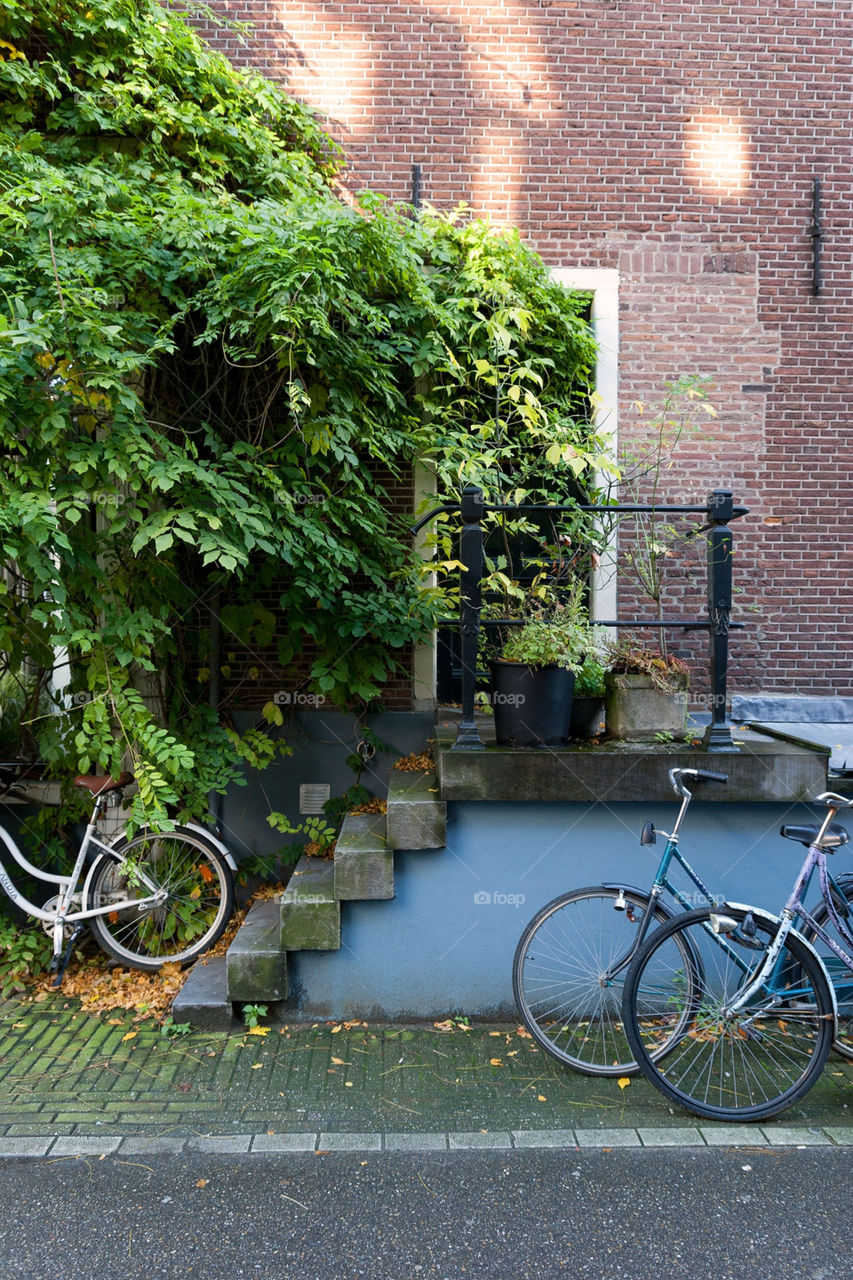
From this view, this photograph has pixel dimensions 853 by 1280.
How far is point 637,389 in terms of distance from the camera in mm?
5469

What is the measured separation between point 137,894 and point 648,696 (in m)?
2.78

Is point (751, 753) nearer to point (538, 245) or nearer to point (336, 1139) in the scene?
point (336, 1139)

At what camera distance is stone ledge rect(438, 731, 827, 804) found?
11.8 ft

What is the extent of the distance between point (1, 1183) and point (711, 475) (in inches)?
201

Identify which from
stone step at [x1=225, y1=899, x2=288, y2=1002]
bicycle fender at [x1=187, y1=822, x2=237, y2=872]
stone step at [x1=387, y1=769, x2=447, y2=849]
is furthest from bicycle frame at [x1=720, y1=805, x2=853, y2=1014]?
bicycle fender at [x1=187, y1=822, x2=237, y2=872]

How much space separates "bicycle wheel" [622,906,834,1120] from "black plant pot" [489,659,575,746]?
3.24ft

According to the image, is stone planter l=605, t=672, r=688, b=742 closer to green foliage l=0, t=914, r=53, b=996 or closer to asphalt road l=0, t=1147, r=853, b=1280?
asphalt road l=0, t=1147, r=853, b=1280

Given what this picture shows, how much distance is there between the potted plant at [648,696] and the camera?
384 centimetres

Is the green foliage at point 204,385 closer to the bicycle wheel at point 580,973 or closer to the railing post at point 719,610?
the railing post at point 719,610

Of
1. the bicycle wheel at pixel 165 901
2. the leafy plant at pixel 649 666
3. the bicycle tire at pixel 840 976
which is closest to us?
the bicycle tire at pixel 840 976

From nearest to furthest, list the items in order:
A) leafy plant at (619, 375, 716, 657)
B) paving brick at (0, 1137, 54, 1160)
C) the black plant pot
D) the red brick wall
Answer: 1. paving brick at (0, 1137, 54, 1160)
2. the black plant pot
3. leafy plant at (619, 375, 716, 657)
4. the red brick wall

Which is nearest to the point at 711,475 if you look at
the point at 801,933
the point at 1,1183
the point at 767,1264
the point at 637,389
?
the point at 637,389

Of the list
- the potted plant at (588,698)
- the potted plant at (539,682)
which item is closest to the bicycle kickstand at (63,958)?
the potted plant at (539,682)

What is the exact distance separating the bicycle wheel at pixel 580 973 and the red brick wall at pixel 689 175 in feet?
8.39
